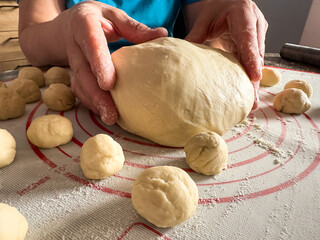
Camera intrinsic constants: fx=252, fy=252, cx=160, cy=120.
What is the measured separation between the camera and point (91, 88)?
96 centimetres

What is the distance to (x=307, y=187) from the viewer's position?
809 mm

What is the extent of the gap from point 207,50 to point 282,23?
2.63m

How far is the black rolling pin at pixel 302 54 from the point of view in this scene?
1841mm

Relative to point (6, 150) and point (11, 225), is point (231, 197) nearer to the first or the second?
point (11, 225)

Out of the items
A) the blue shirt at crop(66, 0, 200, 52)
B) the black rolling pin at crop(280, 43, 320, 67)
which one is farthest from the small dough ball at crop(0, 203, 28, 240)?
the black rolling pin at crop(280, 43, 320, 67)

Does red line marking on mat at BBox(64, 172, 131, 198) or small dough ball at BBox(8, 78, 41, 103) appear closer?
red line marking on mat at BBox(64, 172, 131, 198)

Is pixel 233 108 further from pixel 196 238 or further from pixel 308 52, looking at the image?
pixel 308 52

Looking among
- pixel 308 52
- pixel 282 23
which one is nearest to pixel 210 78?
pixel 308 52

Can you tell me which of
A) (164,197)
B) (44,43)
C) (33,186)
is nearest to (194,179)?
(164,197)

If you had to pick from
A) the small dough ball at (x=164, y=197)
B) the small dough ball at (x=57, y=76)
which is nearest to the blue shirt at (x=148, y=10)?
the small dough ball at (x=57, y=76)

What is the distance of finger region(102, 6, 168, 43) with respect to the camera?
1.06 m

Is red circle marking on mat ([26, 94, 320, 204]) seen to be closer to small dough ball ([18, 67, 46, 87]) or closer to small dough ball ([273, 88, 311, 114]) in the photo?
small dough ball ([273, 88, 311, 114])

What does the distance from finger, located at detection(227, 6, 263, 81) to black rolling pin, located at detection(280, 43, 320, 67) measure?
101 centimetres

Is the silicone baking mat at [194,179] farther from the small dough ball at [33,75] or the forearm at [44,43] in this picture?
the forearm at [44,43]
